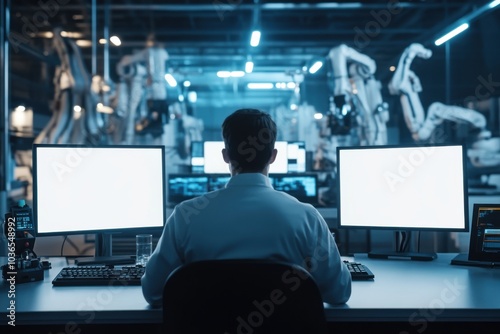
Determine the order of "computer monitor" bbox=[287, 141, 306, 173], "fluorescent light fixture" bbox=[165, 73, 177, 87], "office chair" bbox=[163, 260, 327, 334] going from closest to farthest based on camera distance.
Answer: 1. "office chair" bbox=[163, 260, 327, 334]
2. "computer monitor" bbox=[287, 141, 306, 173]
3. "fluorescent light fixture" bbox=[165, 73, 177, 87]

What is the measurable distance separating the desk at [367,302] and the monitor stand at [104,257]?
0.87 ft

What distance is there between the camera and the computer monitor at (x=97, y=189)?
1.78 metres

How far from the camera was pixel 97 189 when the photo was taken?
73.4 inches

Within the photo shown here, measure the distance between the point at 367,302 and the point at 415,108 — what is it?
15.0ft

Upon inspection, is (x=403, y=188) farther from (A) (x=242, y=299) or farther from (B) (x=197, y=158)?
(B) (x=197, y=158)

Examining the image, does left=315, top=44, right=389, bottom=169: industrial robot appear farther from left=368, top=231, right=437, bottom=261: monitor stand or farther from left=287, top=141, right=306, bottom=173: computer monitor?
left=368, top=231, right=437, bottom=261: monitor stand

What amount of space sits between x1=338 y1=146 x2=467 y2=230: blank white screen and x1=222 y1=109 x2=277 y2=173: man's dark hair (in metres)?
0.82

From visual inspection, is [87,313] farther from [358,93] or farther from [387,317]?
[358,93]

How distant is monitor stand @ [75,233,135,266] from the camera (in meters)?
1.88

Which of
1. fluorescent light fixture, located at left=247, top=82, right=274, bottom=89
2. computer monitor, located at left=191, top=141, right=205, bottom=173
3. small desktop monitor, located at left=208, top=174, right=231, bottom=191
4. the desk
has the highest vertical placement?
fluorescent light fixture, located at left=247, top=82, right=274, bottom=89

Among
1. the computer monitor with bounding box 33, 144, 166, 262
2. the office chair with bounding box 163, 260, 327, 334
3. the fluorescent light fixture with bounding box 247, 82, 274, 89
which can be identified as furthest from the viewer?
the fluorescent light fixture with bounding box 247, 82, 274, 89

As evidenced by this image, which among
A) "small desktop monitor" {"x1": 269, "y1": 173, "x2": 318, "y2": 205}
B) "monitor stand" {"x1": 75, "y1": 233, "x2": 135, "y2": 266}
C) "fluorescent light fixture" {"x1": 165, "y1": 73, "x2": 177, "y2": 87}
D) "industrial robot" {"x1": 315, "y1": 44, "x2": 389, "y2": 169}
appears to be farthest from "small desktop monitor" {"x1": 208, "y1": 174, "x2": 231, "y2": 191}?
"fluorescent light fixture" {"x1": 165, "y1": 73, "x2": 177, "y2": 87}

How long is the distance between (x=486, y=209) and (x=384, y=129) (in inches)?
168

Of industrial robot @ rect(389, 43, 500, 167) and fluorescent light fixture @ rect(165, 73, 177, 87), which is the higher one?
fluorescent light fixture @ rect(165, 73, 177, 87)
